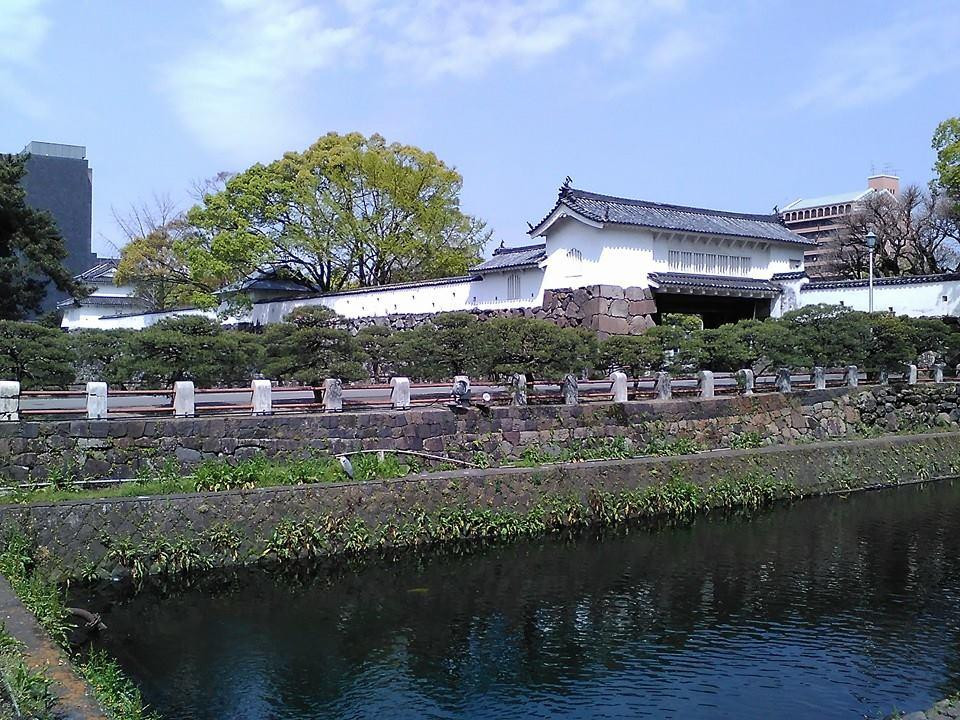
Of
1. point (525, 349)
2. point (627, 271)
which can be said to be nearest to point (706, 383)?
point (525, 349)

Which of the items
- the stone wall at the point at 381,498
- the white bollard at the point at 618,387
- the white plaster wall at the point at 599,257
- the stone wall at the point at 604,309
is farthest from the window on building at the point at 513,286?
the stone wall at the point at 381,498

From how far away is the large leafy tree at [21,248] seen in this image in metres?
27.2

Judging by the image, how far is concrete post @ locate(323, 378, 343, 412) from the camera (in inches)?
634

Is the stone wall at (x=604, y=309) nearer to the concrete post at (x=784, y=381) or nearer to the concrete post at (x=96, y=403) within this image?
the concrete post at (x=784, y=381)

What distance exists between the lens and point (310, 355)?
58.4 feet

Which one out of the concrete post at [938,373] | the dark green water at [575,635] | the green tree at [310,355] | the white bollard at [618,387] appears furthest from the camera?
the concrete post at [938,373]

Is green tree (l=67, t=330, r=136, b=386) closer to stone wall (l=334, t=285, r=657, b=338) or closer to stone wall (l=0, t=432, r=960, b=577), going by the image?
stone wall (l=0, t=432, r=960, b=577)

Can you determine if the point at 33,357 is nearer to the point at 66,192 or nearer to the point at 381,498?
the point at 381,498

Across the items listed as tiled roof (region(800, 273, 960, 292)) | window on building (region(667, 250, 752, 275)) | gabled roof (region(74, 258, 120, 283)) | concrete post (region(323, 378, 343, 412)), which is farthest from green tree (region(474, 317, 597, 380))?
gabled roof (region(74, 258, 120, 283))

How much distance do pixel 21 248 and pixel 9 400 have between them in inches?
650

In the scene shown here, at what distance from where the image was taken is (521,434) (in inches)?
702

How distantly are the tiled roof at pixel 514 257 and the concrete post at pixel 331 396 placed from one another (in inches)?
597

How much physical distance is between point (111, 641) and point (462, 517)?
6.18m

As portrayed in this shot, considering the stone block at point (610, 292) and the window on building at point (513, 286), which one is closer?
the stone block at point (610, 292)
